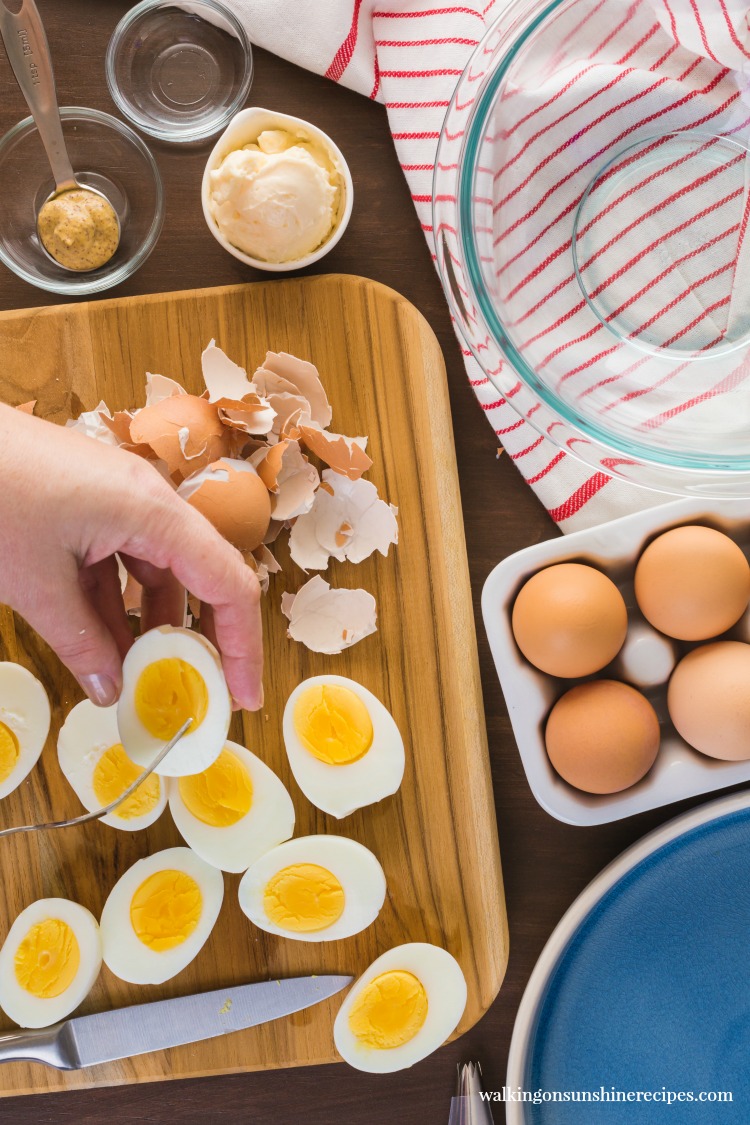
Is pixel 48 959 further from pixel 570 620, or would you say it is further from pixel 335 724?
pixel 570 620

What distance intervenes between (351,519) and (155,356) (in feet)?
1.03

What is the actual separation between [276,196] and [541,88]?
0.98 ft

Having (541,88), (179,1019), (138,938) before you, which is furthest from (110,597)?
(541,88)

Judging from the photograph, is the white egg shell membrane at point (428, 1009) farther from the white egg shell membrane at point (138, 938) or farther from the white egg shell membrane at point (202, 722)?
the white egg shell membrane at point (202, 722)

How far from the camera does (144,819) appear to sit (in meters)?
1.01

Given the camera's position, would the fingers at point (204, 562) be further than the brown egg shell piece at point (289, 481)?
No

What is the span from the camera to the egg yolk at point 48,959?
1014 mm

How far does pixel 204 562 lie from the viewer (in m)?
0.81

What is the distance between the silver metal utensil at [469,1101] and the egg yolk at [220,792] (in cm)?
44

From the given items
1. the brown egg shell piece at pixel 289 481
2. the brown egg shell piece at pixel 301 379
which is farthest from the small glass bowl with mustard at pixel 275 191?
the brown egg shell piece at pixel 289 481

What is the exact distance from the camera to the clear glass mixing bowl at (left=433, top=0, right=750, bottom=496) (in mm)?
863

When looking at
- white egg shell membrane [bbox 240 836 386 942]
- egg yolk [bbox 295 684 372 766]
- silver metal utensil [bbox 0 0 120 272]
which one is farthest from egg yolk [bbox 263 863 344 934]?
silver metal utensil [bbox 0 0 120 272]

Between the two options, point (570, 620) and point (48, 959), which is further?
point (48, 959)

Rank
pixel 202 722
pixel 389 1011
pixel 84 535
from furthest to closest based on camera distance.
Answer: pixel 389 1011 < pixel 202 722 < pixel 84 535
